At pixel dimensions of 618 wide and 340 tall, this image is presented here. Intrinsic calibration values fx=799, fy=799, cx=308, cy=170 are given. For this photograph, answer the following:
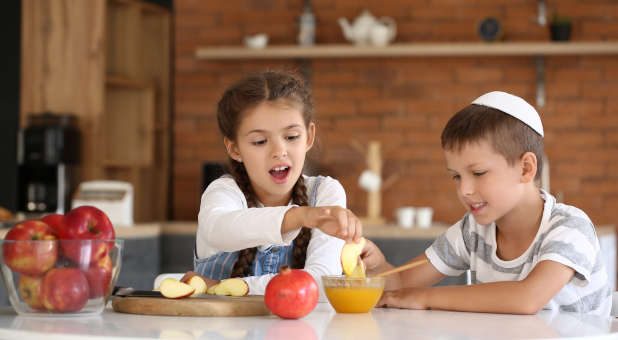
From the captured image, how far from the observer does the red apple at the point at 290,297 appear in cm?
114

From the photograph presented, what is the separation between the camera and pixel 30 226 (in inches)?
44.4

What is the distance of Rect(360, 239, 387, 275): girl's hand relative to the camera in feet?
5.29

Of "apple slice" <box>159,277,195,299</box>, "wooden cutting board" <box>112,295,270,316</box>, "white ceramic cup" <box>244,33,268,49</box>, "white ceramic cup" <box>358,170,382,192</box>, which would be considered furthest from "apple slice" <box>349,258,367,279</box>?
"white ceramic cup" <box>244,33,268,49</box>

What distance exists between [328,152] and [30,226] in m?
3.53

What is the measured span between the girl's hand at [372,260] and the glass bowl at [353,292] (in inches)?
15.0

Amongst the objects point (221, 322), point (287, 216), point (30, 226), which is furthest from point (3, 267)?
point (287, 216)

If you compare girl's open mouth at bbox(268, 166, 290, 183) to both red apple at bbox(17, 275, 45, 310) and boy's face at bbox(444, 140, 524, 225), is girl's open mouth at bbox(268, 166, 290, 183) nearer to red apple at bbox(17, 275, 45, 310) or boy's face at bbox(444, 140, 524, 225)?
boy's face at bbox(444, 140, 524, 225)

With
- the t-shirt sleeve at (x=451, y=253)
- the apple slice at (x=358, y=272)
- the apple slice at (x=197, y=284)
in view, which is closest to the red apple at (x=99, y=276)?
the apple slice at (x=197, y=284)

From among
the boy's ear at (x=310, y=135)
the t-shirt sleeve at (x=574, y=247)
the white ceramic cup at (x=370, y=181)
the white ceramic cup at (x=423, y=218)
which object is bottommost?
the white ceramic cup at (x=423, y=218)

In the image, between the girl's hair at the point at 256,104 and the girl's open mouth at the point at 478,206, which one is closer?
the girl's open mouth at the point at 478,206

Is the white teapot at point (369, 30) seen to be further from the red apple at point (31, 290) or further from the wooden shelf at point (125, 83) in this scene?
the red apple at point (31, 290)

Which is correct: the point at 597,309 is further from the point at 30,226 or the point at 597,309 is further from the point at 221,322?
the point at 30,226

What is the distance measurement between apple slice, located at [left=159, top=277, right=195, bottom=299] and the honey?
0.70ft

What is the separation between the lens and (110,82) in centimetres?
445
